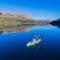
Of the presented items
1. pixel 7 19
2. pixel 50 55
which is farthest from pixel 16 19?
pixel 50 55

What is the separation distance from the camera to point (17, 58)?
1024 cm

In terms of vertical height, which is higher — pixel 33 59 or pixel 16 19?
pixel 16 19

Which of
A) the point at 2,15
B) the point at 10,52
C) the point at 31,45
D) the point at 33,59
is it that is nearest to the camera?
the point at 33,59

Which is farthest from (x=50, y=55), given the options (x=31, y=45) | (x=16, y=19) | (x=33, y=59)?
(x=16, y=19)

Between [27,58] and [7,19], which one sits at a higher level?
[7,19]

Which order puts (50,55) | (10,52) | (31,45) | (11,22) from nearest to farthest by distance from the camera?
(50,55) → (10,52) → (31,45) → (11,22)

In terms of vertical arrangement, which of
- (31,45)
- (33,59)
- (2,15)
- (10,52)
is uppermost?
(2,15)

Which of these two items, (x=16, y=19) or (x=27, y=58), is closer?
(x=27, y=58)

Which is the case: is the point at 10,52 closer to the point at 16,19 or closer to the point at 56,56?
the point at 56,56

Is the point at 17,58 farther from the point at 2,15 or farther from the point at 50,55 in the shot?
the point at 2,15

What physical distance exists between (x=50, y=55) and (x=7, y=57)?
2.60 m

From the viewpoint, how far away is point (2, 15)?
4734cm

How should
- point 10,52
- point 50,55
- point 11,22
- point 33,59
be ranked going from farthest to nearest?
point 11,22 < point 10,52 < point 50,55 < point 33,59

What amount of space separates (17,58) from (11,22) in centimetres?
3409
